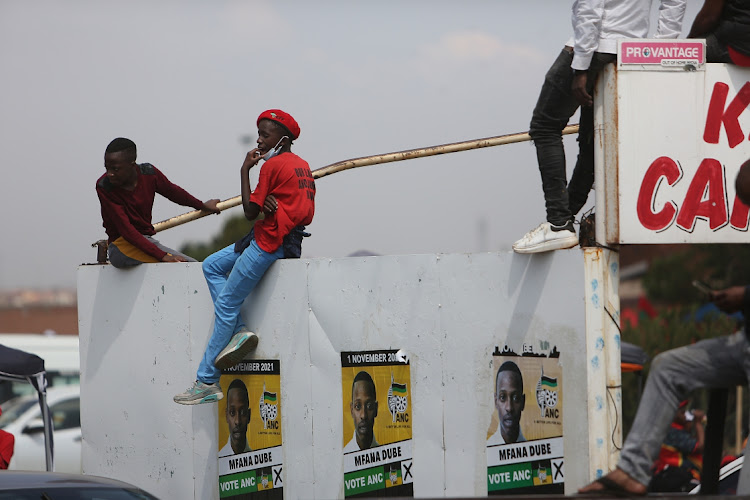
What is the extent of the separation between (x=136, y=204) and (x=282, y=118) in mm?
1519

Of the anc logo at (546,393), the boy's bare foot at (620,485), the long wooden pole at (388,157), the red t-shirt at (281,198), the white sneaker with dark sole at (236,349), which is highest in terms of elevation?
the long wooden pole at (388,157)

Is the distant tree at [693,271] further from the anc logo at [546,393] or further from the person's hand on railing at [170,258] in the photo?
the anc logo at [546,393]

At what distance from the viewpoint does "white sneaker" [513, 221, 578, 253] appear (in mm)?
5031

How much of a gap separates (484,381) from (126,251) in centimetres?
302

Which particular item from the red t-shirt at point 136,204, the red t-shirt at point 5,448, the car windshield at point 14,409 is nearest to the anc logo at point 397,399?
the red t-shirt at point 136,204

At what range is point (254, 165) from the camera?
20.1 ft

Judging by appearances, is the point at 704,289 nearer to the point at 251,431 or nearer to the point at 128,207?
the point at 251,431

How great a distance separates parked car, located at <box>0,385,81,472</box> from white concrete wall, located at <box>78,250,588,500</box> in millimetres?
6715

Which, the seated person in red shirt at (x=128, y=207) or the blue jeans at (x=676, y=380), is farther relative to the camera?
the seated person in red shirt at (x=128, y=207)

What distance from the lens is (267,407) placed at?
20.1 ft

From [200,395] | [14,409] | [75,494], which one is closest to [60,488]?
[75,494]

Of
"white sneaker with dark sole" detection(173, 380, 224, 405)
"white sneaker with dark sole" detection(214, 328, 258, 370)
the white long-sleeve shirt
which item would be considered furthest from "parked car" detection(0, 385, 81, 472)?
the white long-sleeve shirt

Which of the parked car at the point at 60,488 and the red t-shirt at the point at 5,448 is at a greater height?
the red t-shirt at the point at 5,448

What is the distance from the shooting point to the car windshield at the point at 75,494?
15.5ft
